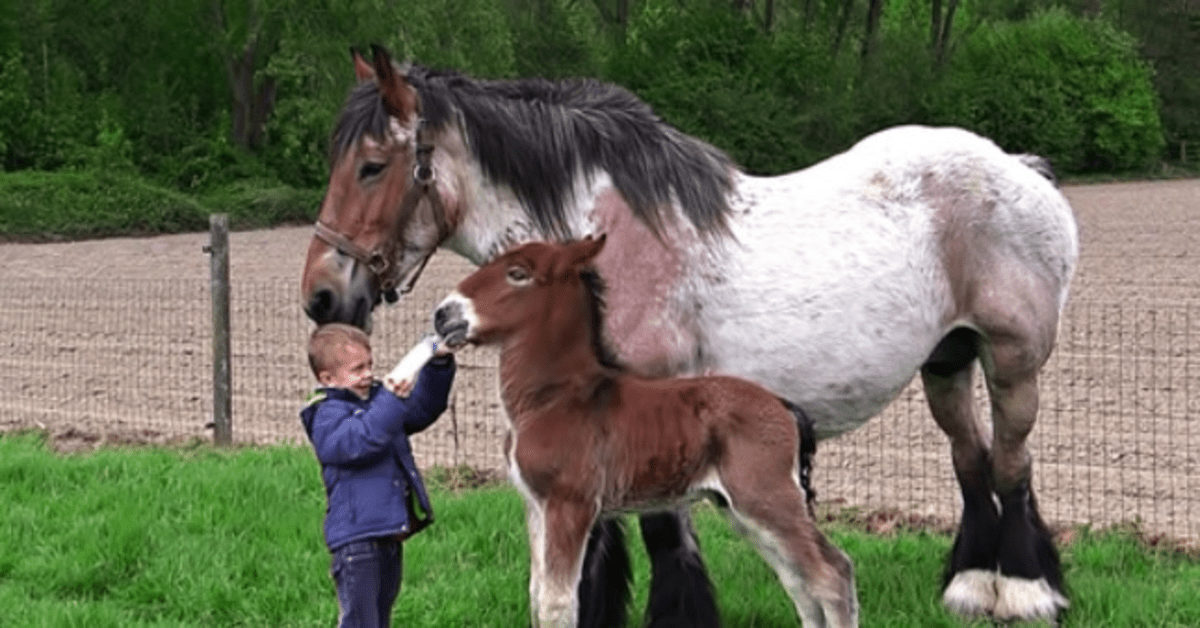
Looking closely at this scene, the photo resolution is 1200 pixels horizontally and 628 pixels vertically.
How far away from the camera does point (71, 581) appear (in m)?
5.55

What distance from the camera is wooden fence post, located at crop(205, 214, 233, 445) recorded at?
348 inches

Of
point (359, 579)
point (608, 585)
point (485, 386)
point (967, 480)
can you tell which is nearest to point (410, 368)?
point (359, 579)

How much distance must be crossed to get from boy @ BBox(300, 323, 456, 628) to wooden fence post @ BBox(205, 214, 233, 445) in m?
5.01

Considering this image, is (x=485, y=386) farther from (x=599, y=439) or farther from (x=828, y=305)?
(x=599, y=439)

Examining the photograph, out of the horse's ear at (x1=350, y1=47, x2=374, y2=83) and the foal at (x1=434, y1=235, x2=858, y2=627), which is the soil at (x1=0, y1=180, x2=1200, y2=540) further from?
the foal at (x1=434, y1=235, x2=858, y2=627)

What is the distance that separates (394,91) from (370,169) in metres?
0.24

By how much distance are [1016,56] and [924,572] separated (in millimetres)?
43270

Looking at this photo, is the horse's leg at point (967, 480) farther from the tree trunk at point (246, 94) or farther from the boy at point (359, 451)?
the tree trunk at point (246, 94)

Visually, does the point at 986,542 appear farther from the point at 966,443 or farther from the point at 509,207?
the point at 509,207

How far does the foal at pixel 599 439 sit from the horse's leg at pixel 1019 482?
54.8 inches

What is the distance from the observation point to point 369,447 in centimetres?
390

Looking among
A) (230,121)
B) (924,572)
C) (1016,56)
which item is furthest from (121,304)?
(1016,56)

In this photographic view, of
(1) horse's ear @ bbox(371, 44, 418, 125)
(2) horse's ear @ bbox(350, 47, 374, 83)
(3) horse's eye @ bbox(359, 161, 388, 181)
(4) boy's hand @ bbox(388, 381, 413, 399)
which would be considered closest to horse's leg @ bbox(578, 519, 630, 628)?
(4) boy's hand @ bbox(388, 381, 413, 399)

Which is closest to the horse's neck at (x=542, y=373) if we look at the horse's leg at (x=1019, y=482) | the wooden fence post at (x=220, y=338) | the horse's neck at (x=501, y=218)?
the horse's neck at (x=501, y=218)
